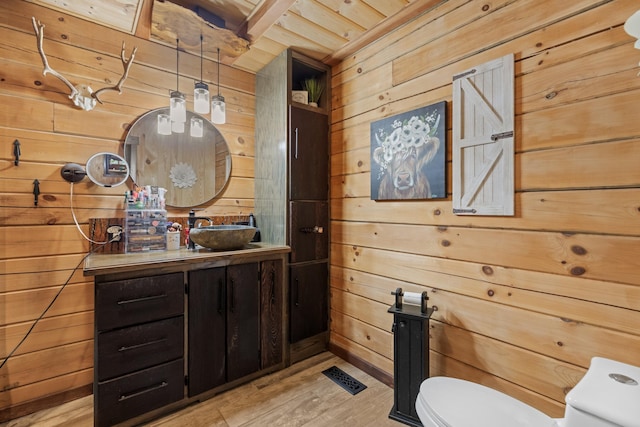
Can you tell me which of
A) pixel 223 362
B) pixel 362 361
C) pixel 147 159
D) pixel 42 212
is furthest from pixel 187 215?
pixel 362 361

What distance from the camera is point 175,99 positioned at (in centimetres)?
186

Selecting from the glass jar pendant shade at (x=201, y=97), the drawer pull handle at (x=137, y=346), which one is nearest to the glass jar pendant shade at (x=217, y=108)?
the glass jar pendant shade at (x=201, y=97)

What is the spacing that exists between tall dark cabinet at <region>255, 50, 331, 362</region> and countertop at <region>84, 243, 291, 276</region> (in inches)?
11.3

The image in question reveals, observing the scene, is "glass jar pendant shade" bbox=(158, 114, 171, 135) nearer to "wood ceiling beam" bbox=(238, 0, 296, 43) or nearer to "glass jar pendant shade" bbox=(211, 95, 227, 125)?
"glass jar pendant shade" bbox=(211, 95, 227, 125)

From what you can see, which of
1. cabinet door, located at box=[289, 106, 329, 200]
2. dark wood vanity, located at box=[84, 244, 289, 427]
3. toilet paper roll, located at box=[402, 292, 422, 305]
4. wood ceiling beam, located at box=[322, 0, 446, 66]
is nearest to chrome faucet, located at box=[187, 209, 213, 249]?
dark wood vanity, located at box=[84, 244, 289, 427]

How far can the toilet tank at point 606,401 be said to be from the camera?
2.55 feet

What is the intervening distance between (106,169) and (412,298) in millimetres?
2156

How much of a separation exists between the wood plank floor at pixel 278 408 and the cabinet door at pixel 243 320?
0.53 feet

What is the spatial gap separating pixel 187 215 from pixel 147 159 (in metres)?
0.50

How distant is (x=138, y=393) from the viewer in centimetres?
161

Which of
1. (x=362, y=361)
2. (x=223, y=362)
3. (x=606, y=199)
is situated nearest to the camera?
(x=606, y=199)

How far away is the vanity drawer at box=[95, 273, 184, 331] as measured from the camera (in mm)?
1504

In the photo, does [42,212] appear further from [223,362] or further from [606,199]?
[606,199]

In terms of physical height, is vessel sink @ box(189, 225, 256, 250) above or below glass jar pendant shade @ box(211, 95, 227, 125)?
below
